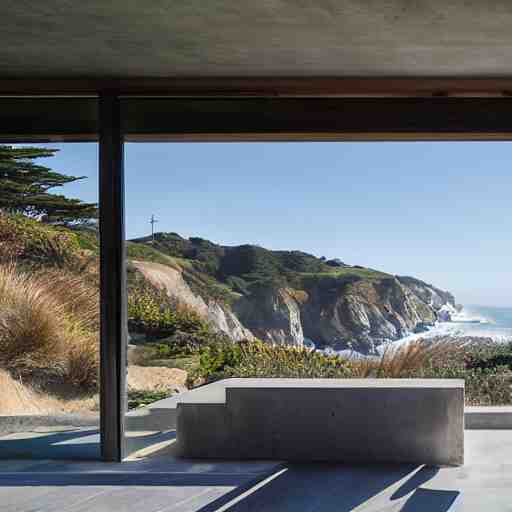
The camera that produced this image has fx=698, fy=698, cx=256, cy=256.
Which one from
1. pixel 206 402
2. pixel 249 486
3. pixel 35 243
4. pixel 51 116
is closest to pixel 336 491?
pixel 249 486

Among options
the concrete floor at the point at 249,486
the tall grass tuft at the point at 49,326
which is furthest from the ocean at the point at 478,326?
the tall grass tuft at the point at 49,326

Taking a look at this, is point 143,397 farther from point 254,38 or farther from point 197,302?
point 254,38

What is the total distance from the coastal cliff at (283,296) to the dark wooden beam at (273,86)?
5.08 ft

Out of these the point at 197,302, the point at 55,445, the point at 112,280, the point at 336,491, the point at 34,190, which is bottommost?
the point at 336,491

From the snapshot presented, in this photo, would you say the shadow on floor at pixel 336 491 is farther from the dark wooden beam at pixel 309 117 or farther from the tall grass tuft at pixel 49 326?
the dark wooden beam at pixel 309 117

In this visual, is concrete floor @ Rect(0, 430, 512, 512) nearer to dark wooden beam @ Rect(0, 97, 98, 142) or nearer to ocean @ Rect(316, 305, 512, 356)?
ocean @ Rect(316, 305, 512, 356)

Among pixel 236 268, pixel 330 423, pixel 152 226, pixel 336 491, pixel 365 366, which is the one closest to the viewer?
pixel 336 491

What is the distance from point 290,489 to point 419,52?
9.65 ft

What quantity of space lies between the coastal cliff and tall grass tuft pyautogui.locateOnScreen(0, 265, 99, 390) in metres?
0.77

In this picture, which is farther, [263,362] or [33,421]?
[263,362]

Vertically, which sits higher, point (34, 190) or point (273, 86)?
point (273, 86)

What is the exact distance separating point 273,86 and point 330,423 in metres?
2.56

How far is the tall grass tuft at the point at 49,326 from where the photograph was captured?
18.6 ft

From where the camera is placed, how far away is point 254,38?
13.9 feet
